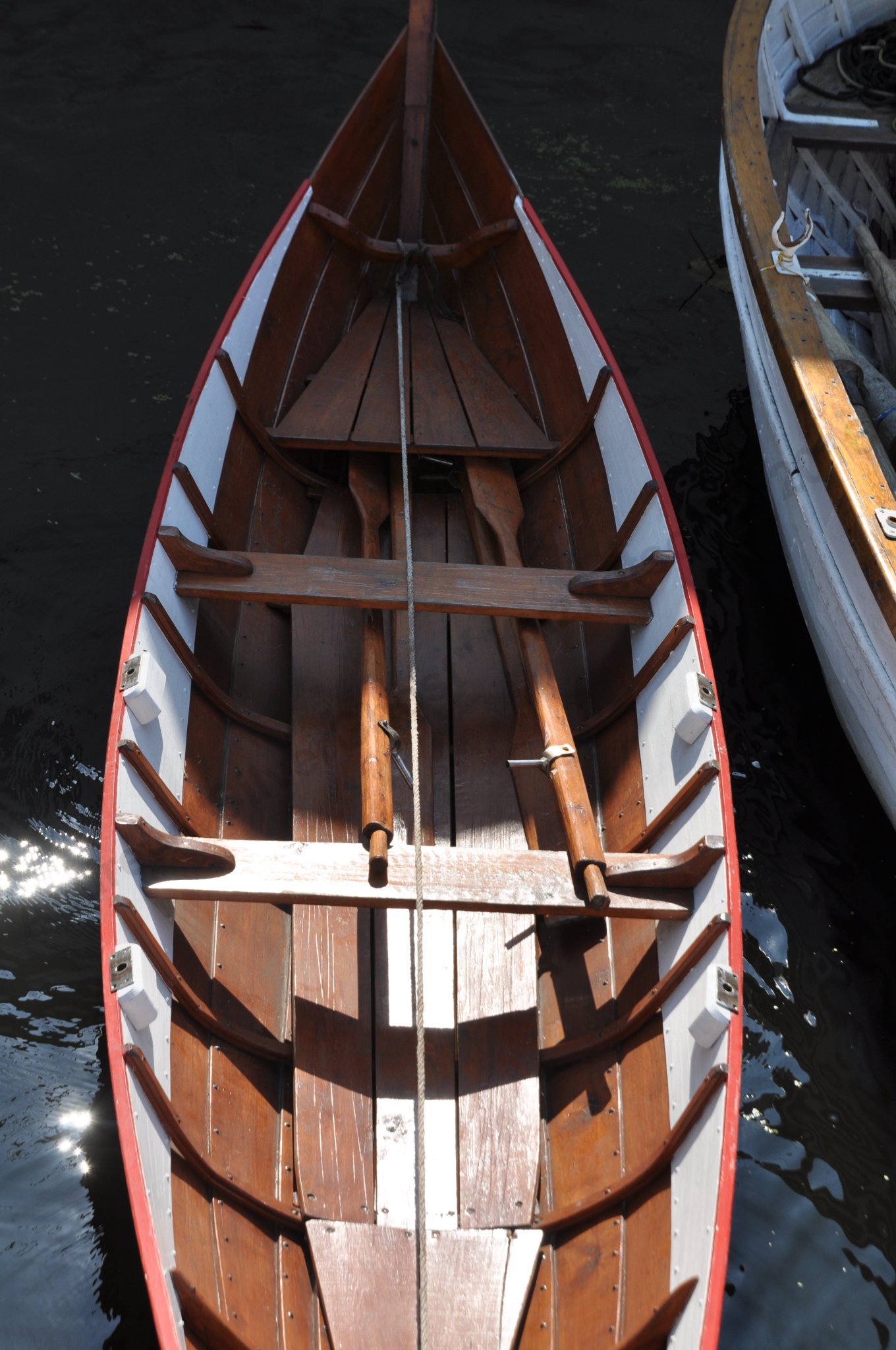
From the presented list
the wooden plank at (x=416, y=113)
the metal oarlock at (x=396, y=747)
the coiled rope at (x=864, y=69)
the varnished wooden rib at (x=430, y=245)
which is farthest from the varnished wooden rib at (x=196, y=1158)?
the coiled rope at (x=864, y=69)

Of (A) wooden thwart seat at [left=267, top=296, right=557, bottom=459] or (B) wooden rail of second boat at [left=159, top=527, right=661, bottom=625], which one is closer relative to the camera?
(B) wooden rail of second boat at [left=159, top=527, right=661, bottom=625]

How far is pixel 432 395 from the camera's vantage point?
487 cm

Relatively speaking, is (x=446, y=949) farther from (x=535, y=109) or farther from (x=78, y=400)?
(x=535, y=109)

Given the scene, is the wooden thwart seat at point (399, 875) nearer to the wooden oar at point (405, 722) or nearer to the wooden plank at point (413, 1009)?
the wooden plank at point (413, 1009)

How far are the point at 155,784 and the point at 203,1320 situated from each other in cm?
143

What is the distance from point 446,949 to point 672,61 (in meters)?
8.77

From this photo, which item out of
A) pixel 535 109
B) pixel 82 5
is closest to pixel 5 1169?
pixel 535 109

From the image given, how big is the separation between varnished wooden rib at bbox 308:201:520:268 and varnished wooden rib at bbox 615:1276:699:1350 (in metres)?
4.59

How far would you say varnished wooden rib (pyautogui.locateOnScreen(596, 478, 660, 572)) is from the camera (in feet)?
12.9

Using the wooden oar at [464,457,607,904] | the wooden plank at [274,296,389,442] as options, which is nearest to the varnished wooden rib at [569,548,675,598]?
the wooden oar at [464,457,607,904]

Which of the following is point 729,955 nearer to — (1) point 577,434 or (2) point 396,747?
(2) point 396,747

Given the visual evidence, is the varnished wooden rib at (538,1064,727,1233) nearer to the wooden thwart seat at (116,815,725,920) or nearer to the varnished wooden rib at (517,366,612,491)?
the wooden thwart seat at (116,815,725,920)

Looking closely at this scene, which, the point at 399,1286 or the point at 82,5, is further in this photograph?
the point at 82,5

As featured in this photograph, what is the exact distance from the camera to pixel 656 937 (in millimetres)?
3148
